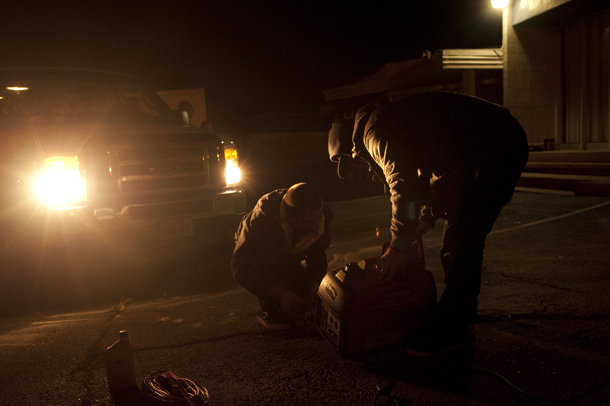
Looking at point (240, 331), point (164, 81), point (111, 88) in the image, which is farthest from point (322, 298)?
point (164, 81)

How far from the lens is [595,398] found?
228 centimetres

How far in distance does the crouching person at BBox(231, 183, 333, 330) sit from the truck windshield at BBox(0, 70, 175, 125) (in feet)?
9.18

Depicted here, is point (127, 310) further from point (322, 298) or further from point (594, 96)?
point (594, 96)

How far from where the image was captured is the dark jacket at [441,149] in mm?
2627

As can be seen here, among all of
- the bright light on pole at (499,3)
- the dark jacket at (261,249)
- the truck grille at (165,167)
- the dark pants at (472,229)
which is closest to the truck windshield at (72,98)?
the truck grille at (165,167)

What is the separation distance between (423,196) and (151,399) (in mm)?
1809

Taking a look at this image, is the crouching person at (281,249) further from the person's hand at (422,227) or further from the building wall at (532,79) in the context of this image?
the building wall at (532,79)

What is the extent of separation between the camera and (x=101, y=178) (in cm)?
454

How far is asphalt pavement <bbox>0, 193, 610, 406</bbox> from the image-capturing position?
2469 mm

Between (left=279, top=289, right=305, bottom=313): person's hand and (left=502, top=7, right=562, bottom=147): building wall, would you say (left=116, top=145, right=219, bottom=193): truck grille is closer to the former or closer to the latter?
(left=279, top=289, right=305, bottom=313): person's hand

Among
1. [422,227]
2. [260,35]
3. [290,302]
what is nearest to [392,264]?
[422,227]

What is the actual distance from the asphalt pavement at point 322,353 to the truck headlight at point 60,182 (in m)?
1.08

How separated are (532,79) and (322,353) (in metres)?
8.91

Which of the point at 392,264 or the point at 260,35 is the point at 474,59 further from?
the point at 260,35
